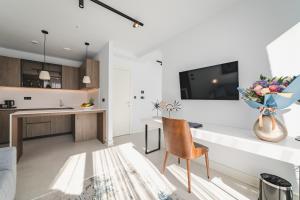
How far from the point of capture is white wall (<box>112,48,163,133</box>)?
404 centimetres

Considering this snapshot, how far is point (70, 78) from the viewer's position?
430cm

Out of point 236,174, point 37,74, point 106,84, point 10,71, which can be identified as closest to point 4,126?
point 10,71

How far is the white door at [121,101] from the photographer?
3904 millimetres

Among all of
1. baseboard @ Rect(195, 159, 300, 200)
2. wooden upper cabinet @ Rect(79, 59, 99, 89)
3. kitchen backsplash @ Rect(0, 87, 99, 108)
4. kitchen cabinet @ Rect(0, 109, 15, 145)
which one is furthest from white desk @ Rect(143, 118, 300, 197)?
kitchen cabinet @ Rect(0, 109, 15, 145)

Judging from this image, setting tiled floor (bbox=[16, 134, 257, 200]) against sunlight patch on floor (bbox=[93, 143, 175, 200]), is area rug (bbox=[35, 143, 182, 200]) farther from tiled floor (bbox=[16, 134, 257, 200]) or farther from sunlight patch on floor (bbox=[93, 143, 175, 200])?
tiled floor (bbox=[16, 134, 257, 200])

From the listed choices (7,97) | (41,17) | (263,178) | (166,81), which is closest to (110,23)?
(41,17)

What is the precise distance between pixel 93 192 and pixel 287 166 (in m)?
2.34

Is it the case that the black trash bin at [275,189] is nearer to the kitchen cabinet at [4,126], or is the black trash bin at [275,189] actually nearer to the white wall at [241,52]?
the white wall at [241,52]

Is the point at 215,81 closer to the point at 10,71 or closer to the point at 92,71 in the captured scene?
the point at 92,71

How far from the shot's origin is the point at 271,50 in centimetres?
157

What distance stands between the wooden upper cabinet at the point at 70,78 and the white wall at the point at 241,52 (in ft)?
12.6

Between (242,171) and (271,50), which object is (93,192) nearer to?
(242,171)

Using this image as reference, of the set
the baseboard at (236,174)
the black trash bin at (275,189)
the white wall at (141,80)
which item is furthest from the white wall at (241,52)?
the white wall at (141,80)

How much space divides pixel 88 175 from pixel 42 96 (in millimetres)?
3647
